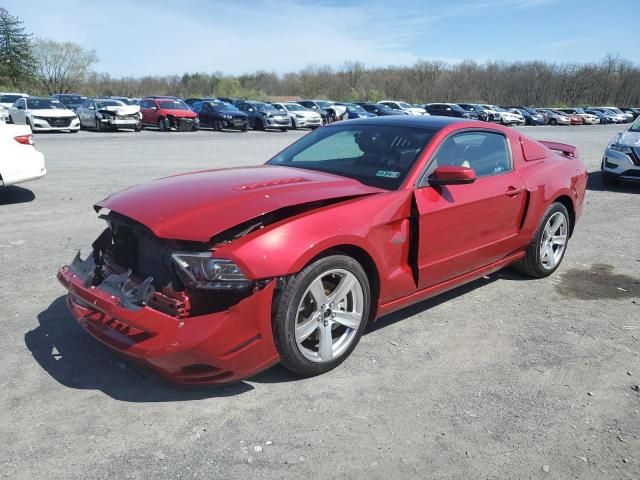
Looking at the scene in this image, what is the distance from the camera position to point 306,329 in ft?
10.4

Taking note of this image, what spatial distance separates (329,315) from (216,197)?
39.3 inches

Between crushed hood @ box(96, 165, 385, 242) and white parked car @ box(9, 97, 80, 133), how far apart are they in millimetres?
21364

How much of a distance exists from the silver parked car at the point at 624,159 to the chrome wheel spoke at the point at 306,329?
9322mm

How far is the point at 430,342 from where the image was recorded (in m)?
3.80

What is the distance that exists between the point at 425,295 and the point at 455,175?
2.96 feet

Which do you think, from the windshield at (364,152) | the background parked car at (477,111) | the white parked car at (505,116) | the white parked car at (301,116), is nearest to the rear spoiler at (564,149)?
the windshield at (364,152)

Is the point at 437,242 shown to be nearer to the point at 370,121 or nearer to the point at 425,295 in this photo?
the point at 425,295

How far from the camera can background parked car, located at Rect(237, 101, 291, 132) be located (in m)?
28.7

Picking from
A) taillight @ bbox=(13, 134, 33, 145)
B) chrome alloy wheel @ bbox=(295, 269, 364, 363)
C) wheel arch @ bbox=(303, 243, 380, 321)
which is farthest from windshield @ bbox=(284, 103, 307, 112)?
chrome alloy wheel @ bbox=(295, 269, 364, 363)

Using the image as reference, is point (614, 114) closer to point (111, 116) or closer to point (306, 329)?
point (111, 116)

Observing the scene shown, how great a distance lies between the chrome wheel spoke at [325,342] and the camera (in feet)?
10.7

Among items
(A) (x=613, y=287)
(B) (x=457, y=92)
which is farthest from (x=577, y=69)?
(A) (x=613, y=287)

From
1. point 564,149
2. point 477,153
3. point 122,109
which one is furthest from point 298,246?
point 122,109

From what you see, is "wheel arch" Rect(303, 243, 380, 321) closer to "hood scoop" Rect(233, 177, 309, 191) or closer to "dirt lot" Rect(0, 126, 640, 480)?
"dirt lot" Rect(0, 126, 640, 480)
